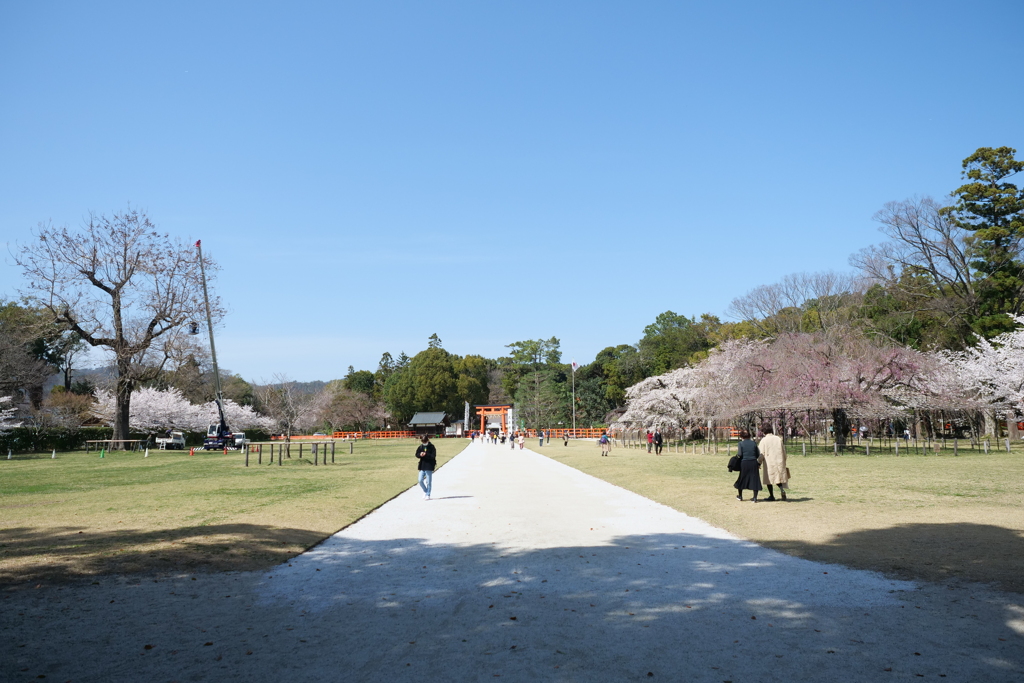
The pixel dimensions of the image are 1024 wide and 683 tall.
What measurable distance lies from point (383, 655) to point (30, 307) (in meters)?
65.0

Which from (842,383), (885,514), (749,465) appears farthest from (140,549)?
(842,383)

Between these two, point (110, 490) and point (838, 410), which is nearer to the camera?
point (110, 490)

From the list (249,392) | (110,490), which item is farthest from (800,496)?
(249,392)

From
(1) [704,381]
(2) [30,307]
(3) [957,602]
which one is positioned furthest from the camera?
(2) [30,307]

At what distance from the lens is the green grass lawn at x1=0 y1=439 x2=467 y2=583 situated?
28.2 feet

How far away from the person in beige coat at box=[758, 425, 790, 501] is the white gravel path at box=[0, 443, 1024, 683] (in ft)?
19.2

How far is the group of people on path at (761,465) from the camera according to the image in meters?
14.2

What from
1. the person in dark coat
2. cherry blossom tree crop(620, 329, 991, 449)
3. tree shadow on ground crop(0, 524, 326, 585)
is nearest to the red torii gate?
cherry blossom tree crop(620, 329, 991, 449)

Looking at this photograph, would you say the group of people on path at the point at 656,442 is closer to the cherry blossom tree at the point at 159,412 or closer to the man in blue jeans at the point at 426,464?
the man in blue jeans at the point at 426,464

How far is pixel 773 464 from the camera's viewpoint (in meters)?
14.5

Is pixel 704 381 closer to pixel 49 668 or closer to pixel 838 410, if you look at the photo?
pixel 838 410

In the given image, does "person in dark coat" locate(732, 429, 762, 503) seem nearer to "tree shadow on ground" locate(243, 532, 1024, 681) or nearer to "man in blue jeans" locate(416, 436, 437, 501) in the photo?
"tree shadow on ground" locate(243, 532, 1024, 681)

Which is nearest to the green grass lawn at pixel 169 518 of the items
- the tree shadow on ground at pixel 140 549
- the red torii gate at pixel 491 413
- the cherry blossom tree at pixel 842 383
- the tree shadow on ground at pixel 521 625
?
the tree shadow on ground at pixel 140 549

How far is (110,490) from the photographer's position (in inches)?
692
